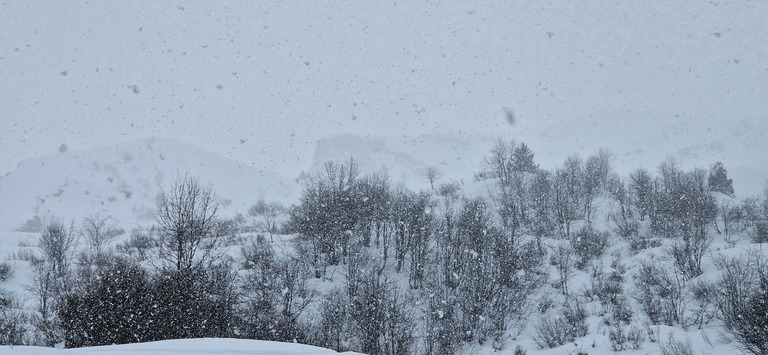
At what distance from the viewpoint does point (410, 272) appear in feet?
113

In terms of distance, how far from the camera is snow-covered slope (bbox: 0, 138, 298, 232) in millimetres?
50469

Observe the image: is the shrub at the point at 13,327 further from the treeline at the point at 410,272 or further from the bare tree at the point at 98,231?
the bare tree at the point at 98,231

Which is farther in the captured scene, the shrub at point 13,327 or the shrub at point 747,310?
the shrub at point 13,327

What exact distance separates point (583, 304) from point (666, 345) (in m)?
8.89

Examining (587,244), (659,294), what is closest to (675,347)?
(659,294)

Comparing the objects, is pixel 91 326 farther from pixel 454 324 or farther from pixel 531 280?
pixel 531 280

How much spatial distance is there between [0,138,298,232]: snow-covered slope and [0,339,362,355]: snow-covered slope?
144ft

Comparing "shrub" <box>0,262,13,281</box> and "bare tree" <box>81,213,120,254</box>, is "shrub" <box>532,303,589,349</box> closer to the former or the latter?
"bare tree" <box>81,213,120,254</box>

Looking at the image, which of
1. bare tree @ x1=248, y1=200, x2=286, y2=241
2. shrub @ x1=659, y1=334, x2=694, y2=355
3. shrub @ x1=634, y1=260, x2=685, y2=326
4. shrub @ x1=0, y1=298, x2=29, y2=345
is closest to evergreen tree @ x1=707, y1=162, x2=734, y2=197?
shrub @ x1=634, y1=260, x2=685, y2=326

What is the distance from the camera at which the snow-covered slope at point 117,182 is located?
5047 centimetres

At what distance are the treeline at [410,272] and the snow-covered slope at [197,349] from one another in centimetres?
1944

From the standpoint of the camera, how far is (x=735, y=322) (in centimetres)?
1972

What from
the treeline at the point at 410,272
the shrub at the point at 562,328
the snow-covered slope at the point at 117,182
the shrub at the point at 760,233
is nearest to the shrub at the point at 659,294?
the treeline at the point at 410,272

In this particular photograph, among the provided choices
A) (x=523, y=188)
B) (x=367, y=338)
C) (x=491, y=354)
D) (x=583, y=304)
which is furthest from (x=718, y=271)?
(x=367, y=338)
